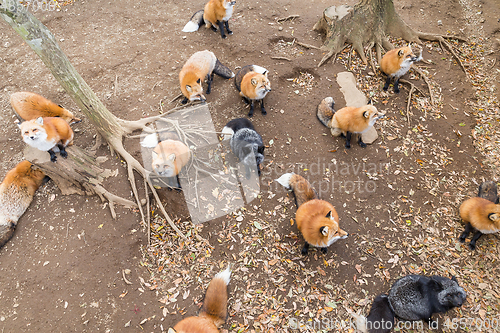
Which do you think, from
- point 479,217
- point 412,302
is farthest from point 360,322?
point 479,217

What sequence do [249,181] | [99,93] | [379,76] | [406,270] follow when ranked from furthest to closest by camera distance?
1. [379,76]
2. [99,93]
3. [249,181]
4. [406,270]

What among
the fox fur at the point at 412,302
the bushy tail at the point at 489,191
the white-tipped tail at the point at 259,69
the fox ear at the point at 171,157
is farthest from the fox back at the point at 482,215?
the fox ear at the point at 171,157

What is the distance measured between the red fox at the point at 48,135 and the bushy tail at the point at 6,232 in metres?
1.49

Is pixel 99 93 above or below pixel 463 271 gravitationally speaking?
above

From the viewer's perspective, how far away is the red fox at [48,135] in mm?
4121

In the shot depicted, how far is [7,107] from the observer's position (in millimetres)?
6555

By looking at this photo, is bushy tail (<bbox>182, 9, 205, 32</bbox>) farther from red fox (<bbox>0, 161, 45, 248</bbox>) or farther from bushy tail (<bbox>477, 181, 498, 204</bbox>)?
bushy tail (<bbox>477, 181, 498, 204</bbox>)

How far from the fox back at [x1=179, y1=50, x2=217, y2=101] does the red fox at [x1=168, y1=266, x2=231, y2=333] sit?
13.5 feet

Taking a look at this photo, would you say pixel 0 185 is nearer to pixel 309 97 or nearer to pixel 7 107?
pixel 7 107

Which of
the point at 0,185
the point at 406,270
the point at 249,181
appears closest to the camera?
the point at 406,270

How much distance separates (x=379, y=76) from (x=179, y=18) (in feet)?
22.5

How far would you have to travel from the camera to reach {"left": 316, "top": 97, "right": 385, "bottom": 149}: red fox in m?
5.36

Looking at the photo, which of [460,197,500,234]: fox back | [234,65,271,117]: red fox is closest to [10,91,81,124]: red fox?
[234,65,271,117]: red fox

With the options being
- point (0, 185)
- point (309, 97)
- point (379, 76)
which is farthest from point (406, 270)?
point (0, 185)
